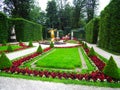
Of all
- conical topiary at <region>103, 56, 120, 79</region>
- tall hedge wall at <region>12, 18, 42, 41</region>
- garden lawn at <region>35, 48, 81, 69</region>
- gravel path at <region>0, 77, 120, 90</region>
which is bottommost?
gravel path at <region>0, 77, 120, 90</region>

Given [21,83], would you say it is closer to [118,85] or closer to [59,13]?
[118,85]

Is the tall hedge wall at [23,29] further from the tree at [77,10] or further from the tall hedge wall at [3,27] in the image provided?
the tree at [77,10]

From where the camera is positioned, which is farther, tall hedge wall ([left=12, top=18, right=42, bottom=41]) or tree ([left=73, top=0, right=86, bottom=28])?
tree ([left=73, top=0, right=86, bottom=28])

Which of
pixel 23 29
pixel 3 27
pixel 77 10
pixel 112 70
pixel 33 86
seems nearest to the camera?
pixel 33 86

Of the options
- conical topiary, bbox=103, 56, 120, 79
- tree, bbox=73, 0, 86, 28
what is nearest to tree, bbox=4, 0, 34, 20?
tree, bbox=73, 0, 86, 28

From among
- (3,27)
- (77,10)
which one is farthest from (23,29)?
(77,10)

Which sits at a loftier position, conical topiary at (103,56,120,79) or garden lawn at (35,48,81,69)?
conical topiary at (103,56,120,79)

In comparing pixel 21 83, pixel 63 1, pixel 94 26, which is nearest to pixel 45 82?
pixel 21 83

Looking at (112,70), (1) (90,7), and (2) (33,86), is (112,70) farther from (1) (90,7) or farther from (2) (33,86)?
(1) (90,7)

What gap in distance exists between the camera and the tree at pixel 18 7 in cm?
3959

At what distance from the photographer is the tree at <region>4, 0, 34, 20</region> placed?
39594 mm

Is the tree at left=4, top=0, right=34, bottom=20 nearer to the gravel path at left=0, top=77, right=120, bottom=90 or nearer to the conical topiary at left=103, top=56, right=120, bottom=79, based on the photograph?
the gravel path at left=0, top=77, right=120, bottom=90

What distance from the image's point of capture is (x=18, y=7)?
3981cm

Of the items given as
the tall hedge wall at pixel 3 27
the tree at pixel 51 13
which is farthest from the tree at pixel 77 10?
the tall hedge wall at pixel 3 27
